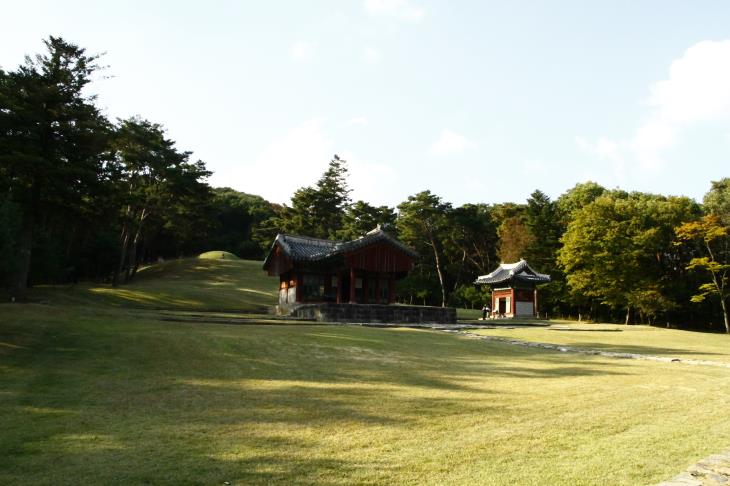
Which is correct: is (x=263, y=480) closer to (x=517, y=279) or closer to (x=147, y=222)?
(x=517, y=279)

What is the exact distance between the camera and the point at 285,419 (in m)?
7.97

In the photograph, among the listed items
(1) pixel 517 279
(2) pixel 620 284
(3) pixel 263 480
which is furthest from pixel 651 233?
(3) pixel 263 480

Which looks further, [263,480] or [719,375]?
[719,375]

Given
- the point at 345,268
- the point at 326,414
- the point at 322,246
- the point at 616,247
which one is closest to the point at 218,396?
the point at 326,414

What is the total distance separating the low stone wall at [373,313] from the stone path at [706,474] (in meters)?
22.8

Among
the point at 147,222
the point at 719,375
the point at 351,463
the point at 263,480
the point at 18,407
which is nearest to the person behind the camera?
the point at 263,480

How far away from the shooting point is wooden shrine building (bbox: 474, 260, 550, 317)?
151ft

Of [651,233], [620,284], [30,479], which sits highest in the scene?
[651,233]

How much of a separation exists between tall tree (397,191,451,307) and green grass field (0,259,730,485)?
39.9 metres

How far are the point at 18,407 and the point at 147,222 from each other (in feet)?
162

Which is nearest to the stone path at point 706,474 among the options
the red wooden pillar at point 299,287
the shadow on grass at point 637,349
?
the shadow on grass at point 637,349

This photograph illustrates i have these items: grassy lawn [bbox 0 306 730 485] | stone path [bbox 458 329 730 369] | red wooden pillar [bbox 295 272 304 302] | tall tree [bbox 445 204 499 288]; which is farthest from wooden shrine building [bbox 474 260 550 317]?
grassy lawn [bbox 0 306 730 485]

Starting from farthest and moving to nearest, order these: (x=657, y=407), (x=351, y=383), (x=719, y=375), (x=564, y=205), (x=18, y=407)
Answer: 1. (x=564, y=205)
2. (x=719, y=375)
3. (x=351, y=383)
4. (x=657, y=407)
5. (x=18, y=407)

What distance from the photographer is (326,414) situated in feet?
27.3
